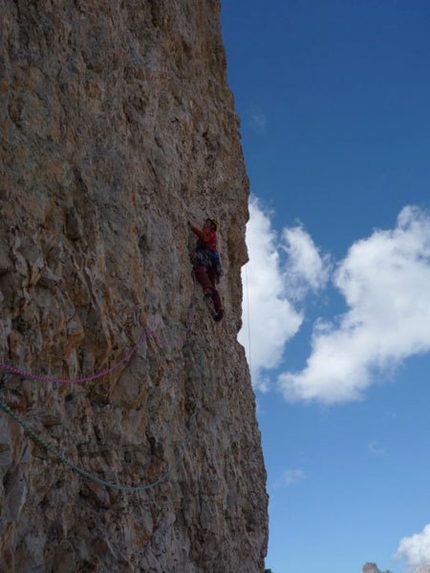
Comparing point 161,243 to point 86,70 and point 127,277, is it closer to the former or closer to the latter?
point 127,277

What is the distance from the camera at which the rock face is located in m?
5.69

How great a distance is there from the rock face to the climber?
21 centimetres

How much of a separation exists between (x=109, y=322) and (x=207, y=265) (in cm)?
391

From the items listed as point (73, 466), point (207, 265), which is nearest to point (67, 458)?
point (73, 466)

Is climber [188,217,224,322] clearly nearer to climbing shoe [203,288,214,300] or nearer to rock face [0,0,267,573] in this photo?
climbing shoe [203,288,214,300]

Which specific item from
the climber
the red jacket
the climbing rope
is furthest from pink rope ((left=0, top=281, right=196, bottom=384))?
the red jacket

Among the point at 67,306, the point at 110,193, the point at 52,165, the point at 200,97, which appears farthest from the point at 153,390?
the point at 200,97

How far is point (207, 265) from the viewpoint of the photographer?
10.8 meters

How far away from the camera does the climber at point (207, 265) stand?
34.8 ft

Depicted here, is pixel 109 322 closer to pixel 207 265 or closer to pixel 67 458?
pixel 67 458

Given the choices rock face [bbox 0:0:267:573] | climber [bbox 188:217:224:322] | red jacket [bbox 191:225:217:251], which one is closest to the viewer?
rock face [bbox 0:0:267:573]

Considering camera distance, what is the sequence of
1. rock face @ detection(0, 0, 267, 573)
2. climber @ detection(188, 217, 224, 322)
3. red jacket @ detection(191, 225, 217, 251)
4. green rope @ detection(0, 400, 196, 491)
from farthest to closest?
red jacket @ detection(191, 225, 217, 251), climber @ detection(188, 217, 224, 322), rock face @ detection(0, 0, 267, 573), green rope @ detection(0, 400, 196, 491)

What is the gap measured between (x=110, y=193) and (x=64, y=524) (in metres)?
3.95

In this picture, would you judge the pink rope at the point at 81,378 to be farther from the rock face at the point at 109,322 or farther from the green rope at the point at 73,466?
the green rope at the point at 73,466
